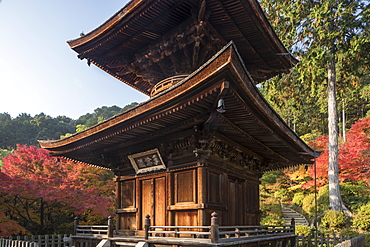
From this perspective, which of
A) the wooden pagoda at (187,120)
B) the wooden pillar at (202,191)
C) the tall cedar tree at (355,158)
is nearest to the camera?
the wooden pagoda at (187,120)

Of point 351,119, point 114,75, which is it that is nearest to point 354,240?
point 114,75

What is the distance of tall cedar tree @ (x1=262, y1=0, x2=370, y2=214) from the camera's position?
19.2 meters

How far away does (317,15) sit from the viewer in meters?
19.2

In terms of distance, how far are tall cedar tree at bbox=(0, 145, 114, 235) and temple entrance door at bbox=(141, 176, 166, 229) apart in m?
8.33

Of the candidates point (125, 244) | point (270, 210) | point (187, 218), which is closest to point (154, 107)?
point (187, 218)

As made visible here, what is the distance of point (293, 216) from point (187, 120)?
→ 76.6 feet

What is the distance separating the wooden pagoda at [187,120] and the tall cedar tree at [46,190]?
19.6 ft

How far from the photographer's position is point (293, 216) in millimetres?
26844

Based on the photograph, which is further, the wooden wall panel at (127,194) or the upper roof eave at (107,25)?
the wooden wall panel at (127,194)

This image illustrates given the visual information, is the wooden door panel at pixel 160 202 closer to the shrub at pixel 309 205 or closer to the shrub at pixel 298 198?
the shrub at pixel 309 205

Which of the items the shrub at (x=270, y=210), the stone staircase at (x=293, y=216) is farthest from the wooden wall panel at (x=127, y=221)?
the stone staircase at (x=293, y=216)

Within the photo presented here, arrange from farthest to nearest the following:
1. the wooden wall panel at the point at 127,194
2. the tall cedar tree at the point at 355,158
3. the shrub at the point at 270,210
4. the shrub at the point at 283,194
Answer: the shrub at the point at 283,194 < the shrub at the point at 270,210 < the tall cedar tree at the point at 355,158 < the wooden wall panel at the point at 127,194

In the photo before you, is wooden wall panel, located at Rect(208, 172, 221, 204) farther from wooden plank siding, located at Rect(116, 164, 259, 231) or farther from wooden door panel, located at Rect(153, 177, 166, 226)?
wooden door panel, located at Rect(153, 177, 166, 226)

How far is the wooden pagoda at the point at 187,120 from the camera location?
696 centimetres
